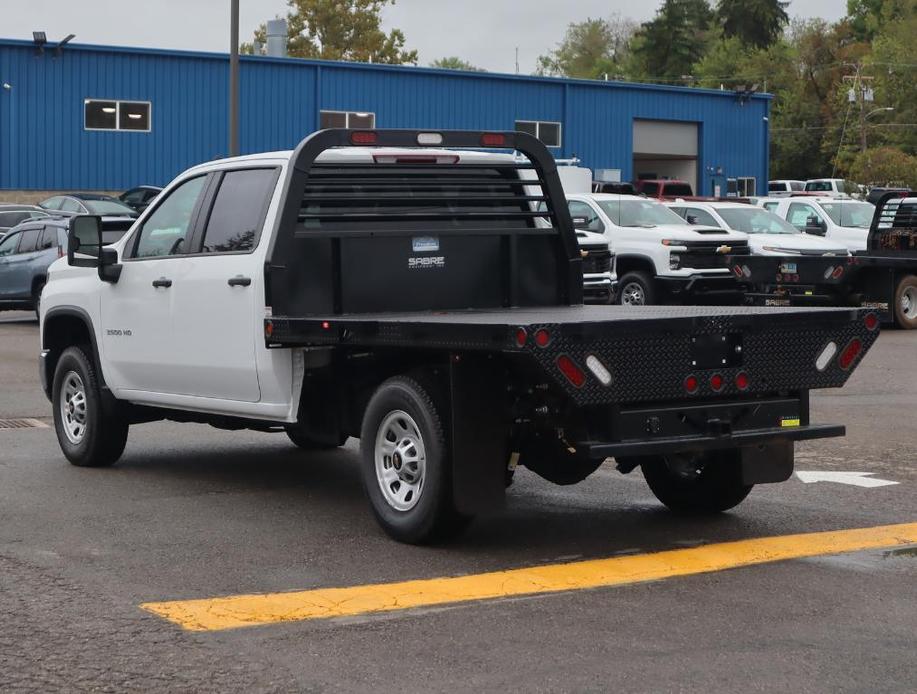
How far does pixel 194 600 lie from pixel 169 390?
3.30 meters

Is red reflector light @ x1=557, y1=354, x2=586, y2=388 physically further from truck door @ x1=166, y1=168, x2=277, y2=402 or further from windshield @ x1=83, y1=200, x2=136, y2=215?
windshield @ x1=83, y1=200, x2=136, y2=215

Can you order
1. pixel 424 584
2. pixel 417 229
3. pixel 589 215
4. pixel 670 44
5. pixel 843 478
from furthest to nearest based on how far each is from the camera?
pixel 670 44
pixel 589 215
pixel 843 478
pixel 417 229
pixel 424 584

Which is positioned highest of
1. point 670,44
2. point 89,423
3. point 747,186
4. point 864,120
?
point 670,44

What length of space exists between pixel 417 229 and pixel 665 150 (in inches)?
1890

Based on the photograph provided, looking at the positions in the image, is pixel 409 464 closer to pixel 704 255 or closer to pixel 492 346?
pixel 492 346

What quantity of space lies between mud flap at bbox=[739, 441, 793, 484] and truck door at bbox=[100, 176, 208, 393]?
3.39m

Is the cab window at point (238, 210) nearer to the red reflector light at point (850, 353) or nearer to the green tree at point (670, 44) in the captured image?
the red reflector light at point (850, 353)

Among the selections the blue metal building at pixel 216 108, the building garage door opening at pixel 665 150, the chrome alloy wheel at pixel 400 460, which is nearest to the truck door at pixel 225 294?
the chrome alloy wheel at pixel 400 460

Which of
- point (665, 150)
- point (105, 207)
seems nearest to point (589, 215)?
point (105, 207)

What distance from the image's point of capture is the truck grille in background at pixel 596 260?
23.1 m

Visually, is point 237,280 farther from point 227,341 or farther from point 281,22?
point 281,22

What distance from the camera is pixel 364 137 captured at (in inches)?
338

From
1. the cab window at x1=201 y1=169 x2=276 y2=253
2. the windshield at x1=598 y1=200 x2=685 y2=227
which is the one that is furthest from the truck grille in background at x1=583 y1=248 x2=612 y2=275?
the cab window at x1=201 y1=169 x2=276 y2=253

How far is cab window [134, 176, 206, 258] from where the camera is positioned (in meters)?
9.66
